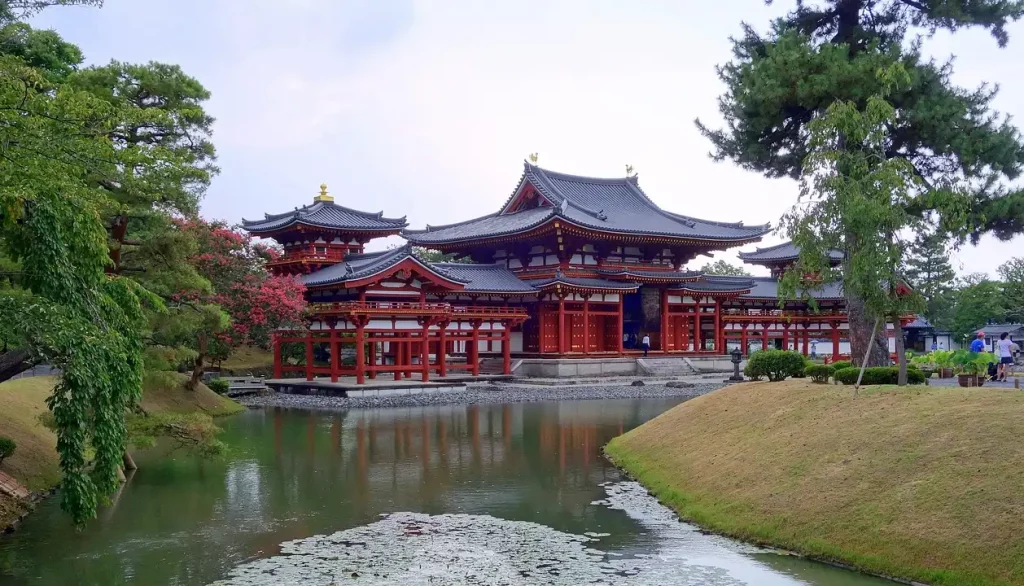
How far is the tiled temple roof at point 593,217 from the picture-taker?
4416cm

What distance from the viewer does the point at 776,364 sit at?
69.6 feet

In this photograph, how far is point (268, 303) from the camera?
29.8 meters

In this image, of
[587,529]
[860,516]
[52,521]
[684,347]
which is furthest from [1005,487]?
[684,347]

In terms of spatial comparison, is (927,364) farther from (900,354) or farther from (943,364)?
(900,354)

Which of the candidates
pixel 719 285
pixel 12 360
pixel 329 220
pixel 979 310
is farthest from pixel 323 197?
A: pixel 979 310

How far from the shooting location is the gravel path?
99.1 ft

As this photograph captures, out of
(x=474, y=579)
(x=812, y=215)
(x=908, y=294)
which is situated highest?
(x=812, y=215)

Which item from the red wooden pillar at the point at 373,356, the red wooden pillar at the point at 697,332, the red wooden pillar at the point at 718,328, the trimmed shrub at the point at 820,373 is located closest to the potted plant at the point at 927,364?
the trimmed shrub at the point at 820,373

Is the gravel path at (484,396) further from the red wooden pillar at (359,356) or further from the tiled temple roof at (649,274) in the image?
the tiled temple roof at (649,274)

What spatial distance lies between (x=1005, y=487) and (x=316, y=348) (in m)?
34.2

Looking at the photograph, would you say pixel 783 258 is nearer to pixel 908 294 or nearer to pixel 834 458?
pixel 908 294

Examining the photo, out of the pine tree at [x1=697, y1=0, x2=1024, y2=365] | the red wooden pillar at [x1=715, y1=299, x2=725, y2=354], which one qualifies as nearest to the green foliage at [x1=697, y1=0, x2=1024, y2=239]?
the pine tree at [x1=697, y1=0, x2=1024, y2=365]

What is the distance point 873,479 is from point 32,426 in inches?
669

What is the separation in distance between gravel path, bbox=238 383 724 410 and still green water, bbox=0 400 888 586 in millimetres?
5812
